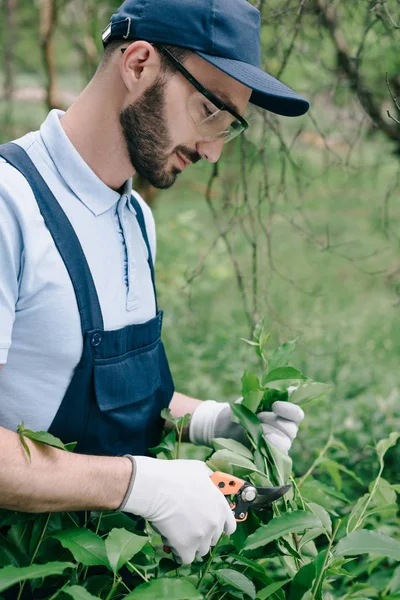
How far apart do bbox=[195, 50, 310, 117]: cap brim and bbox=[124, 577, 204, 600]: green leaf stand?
863 mm

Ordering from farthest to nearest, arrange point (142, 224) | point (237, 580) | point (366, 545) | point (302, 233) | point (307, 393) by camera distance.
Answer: point (302, 233)
point (142, 224)
point (307, 393)
point (237, 580)
point (366, 545)

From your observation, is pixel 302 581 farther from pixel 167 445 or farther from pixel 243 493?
pixel 167 445

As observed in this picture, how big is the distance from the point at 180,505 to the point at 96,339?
348mm

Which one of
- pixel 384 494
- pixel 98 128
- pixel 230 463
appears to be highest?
pixel 98 128

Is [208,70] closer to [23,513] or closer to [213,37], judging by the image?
[213,37]

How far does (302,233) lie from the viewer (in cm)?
242

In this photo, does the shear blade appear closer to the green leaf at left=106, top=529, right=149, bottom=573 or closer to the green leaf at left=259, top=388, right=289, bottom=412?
the green leaf at left=259, top=388, right=289, bottom=412

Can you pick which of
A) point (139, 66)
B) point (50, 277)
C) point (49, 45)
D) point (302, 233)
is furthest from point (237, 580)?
point (49, 45)

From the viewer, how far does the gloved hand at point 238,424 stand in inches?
57.6

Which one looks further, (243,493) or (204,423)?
(204,423)

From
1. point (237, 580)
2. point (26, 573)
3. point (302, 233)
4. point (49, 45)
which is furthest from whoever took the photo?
point (49, 45)

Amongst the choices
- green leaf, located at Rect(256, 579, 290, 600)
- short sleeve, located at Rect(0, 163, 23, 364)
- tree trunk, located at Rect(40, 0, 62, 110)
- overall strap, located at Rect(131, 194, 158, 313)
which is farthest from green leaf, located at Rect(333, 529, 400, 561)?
tree trunk, located at Rect(40, 0, 62, 110)

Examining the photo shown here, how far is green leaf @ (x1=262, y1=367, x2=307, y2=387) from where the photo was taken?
131 centimetres

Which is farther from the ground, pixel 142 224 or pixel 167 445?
pixel 142 224
